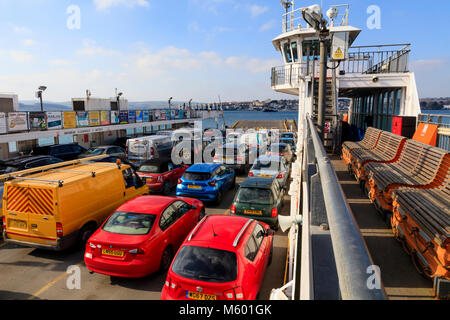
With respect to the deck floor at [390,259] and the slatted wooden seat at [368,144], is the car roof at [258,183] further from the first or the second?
the slatted wooden seat at [368,144]

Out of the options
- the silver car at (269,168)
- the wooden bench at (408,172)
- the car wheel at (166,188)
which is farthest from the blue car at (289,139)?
the wooden bench at (408,172)

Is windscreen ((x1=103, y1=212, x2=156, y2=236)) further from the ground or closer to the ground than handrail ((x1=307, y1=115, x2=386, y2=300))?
closer to the ground

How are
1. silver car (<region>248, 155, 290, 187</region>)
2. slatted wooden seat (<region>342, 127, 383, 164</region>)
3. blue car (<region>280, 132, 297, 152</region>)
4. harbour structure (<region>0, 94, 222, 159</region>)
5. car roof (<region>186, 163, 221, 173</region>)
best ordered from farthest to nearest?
blue car (<region>280, 132, 297, 152</region>) → harbour structure (<region>0, 94, 222, 159</region>) → silver car (<region>248, 155, 290, 187</region>) → car roof (<region>186, 163, 221, 173</region>) → slatted wooden seat (<region>342, 127, 383, 164</region>)

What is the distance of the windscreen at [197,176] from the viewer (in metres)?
12.1

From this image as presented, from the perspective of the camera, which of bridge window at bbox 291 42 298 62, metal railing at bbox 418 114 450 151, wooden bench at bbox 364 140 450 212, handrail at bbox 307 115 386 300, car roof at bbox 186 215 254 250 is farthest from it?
bridge window at bbox 291 42 298 62

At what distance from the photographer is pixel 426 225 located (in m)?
4.22

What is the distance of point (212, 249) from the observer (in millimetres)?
5301

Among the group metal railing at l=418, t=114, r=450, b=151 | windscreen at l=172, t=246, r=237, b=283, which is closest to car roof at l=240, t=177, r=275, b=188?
windscreen at l=172, t=246, r=237, b=283

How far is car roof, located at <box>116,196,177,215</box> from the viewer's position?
7.34 m

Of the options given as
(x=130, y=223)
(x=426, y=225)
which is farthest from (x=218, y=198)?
(x=426, y=225)

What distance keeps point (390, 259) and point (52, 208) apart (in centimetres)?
724

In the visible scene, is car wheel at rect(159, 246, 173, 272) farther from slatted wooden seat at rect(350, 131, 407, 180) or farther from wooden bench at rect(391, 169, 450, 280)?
slatted wooden seat at rect(350, 131, 407, 180)

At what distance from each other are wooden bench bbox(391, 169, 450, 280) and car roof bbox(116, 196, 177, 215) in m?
5.05
